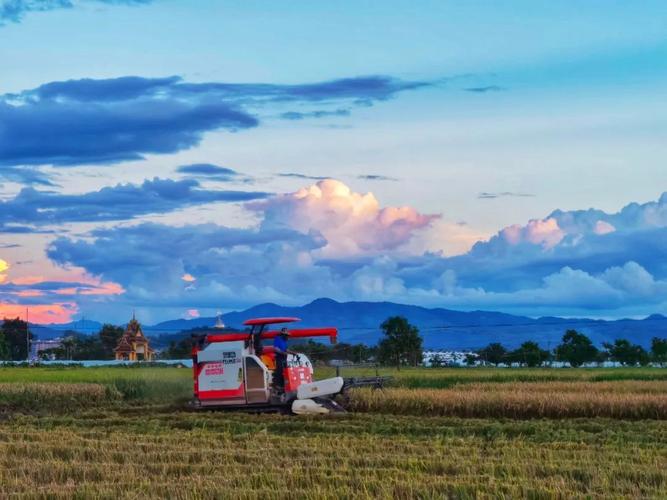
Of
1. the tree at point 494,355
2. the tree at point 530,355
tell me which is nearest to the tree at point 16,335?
the tree at point 494,355

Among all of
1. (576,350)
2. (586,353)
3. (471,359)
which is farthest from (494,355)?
(586,353)

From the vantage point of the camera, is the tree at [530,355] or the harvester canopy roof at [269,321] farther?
the tree at [530,355]

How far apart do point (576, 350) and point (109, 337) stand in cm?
4293

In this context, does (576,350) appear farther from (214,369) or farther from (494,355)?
(214,369)

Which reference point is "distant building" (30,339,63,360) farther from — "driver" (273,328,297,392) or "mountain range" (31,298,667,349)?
"driver" (273,328,297,392)

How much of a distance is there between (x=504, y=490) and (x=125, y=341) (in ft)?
202

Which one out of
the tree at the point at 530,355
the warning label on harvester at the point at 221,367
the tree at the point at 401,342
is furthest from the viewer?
the tree at the point at 530,355

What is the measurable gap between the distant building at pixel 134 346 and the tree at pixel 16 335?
24850 millimetres

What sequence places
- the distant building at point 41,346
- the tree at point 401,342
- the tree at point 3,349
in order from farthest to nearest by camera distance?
the distant building at point 41,346 → the tree at point 3,349 → the tree at point 401,342

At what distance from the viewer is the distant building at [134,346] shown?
6442 centimetres

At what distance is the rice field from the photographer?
39.8ft

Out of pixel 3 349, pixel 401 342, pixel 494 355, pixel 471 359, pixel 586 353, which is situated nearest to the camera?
pixel 401 342

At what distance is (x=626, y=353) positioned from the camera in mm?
73875

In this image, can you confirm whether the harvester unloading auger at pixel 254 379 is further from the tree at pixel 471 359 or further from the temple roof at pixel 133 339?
the tree at pixel 471 359
